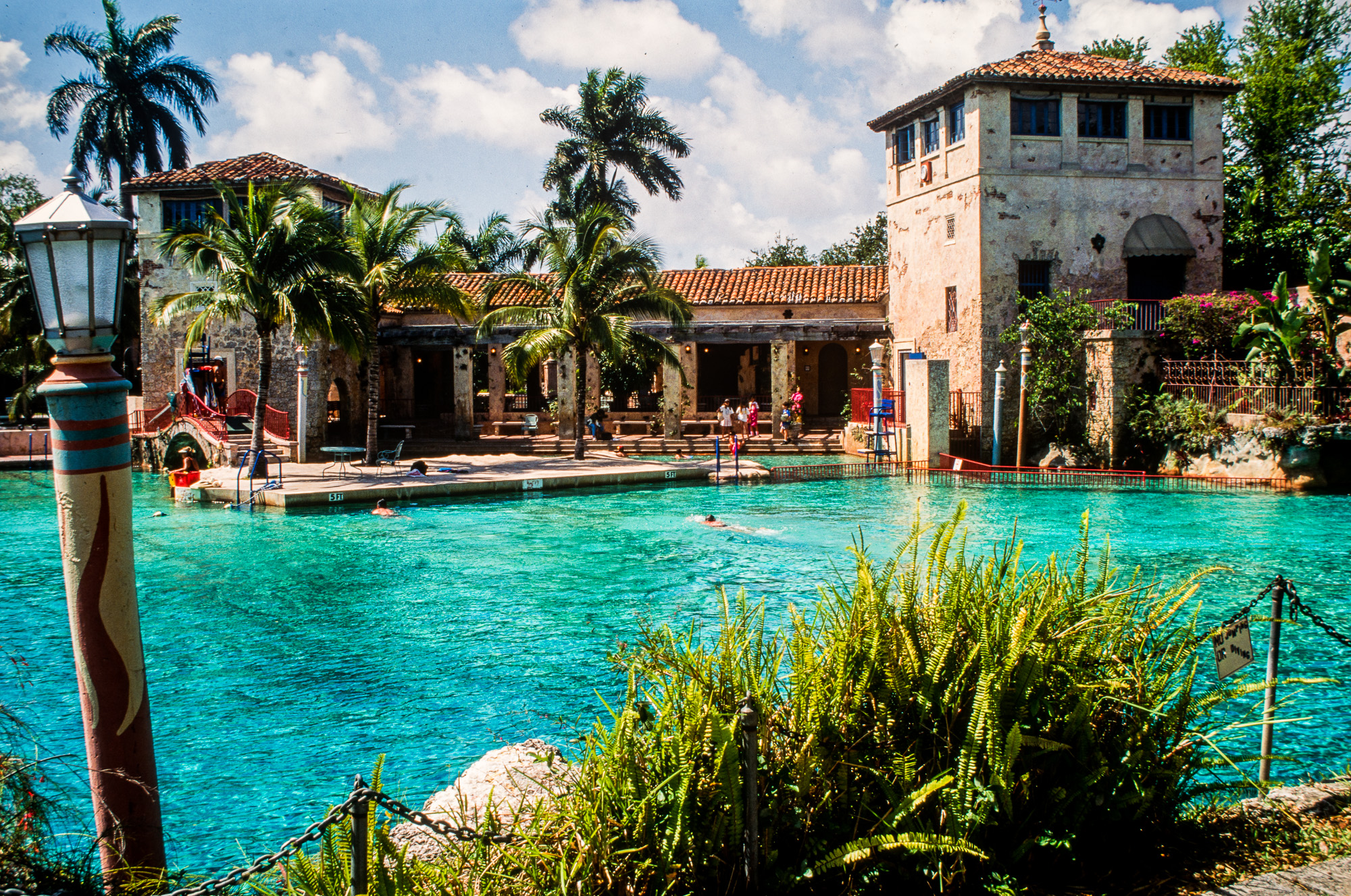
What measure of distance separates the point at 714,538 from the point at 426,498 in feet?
23.3

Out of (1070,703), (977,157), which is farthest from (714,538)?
(977,157)

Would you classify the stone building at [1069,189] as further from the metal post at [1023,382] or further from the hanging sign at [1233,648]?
the hanging sign at [1233,648]

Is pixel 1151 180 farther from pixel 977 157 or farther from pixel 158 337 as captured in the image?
pixel 158 337

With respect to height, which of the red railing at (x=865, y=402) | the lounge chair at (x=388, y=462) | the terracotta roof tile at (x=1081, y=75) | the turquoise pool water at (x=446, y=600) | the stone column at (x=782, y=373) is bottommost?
the turquoise pool water at (x=446, y=600)

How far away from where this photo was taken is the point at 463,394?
3078 cm

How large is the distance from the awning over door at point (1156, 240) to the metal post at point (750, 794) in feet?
83.9

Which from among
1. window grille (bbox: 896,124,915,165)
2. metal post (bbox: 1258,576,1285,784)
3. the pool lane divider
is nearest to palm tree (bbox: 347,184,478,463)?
the pool lane divider

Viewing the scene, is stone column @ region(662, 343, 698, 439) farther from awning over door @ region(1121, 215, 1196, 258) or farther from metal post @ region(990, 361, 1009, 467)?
awning over door @ region(1121, 215, 1196, 258)

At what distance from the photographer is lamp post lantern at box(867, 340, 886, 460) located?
996 inches

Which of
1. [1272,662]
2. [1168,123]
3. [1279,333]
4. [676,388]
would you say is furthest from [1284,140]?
[1272,662]

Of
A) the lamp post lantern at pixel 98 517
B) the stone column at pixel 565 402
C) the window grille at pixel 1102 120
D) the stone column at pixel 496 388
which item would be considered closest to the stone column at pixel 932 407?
the window grille at pixel 1102 120

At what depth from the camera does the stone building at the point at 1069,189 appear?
2497 centimetres

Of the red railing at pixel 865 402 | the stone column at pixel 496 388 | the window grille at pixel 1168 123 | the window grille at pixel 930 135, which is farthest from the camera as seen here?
the stone column at pixel 496 388

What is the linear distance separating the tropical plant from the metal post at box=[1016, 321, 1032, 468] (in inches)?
170
